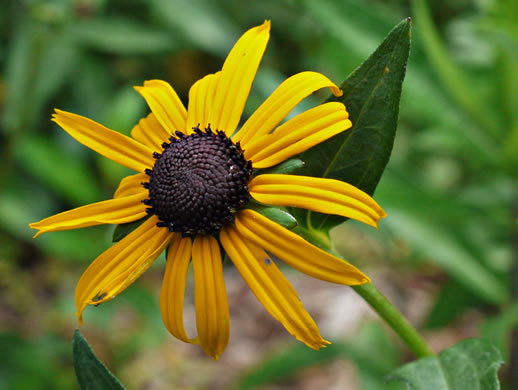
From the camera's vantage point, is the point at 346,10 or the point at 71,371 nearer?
the point at 346,10

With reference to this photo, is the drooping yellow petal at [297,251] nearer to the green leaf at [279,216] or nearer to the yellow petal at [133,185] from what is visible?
the green leaf at [279,216]

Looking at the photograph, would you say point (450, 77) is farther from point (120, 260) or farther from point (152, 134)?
point (120, 260)

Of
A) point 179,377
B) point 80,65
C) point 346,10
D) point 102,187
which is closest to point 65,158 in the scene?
point 102,187

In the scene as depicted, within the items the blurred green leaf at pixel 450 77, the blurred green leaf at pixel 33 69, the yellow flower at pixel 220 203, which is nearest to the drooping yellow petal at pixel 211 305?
the yellow flower at pixel 220 203

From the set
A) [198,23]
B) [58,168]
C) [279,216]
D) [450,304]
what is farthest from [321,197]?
[198,23]

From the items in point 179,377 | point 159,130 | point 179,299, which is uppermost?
point 159,130

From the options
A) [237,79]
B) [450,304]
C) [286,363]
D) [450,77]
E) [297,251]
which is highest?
[450,77]

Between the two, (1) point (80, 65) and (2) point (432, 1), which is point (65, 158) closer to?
(1) point (80, 65)
